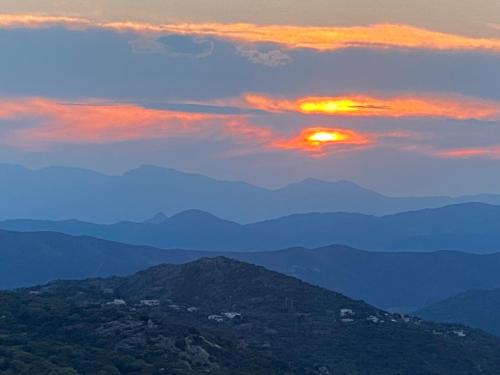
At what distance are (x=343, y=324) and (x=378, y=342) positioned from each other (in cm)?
1144

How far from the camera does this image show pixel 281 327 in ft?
507

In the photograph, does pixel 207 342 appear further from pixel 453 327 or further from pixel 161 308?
pixel 453 327

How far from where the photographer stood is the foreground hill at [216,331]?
9669cm

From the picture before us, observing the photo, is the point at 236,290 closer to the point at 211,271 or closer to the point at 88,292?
the point at 211,271

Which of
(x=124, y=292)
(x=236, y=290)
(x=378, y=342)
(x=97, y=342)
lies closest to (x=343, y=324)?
(x=378, y=342)

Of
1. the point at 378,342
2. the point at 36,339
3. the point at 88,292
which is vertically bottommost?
the point at 36,339

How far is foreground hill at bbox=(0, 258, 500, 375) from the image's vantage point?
9669 centimetres

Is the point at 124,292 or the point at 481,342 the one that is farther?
the point at 124,292

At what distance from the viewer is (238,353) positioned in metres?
110

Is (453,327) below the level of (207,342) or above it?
above

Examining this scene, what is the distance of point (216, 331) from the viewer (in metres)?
136

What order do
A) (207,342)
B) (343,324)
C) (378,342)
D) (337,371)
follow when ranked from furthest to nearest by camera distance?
1. (343,324)
2. (378,342)
3. (337,371)
4. (207,342)

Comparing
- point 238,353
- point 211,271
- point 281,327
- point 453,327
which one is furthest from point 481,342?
point 238,353

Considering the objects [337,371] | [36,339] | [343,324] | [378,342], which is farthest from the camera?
[343,324]
